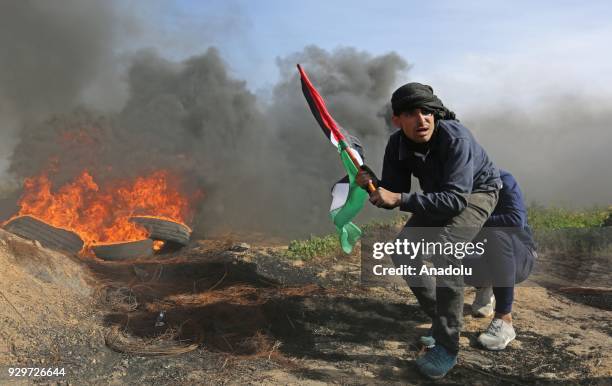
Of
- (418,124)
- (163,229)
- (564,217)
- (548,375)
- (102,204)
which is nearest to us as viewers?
(418,124)

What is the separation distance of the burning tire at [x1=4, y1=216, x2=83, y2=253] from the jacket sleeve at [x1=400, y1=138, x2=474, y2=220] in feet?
22.2

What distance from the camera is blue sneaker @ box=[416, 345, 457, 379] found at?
3461 millimetres

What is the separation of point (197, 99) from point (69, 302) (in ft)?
41.5

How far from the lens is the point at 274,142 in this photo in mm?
16438

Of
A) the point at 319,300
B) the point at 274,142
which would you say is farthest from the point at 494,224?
the point at 274,142

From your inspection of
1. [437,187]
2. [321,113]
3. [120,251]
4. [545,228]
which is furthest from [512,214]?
[120,251]

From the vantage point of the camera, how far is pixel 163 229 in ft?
29.9

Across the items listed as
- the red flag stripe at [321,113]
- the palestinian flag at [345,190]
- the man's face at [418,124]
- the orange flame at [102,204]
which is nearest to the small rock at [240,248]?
the orange flame at [102,204]

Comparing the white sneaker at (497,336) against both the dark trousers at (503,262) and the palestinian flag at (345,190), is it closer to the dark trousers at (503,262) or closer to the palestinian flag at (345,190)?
the dark trousers at (503,262)

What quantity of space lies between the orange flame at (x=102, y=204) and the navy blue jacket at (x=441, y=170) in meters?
6.69

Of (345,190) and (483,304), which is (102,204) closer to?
(345,190)

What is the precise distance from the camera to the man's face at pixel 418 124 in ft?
11.1

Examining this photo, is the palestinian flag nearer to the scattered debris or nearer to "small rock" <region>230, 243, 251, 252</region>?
the scattered debris

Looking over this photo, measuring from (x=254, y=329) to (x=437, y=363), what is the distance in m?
1.92
